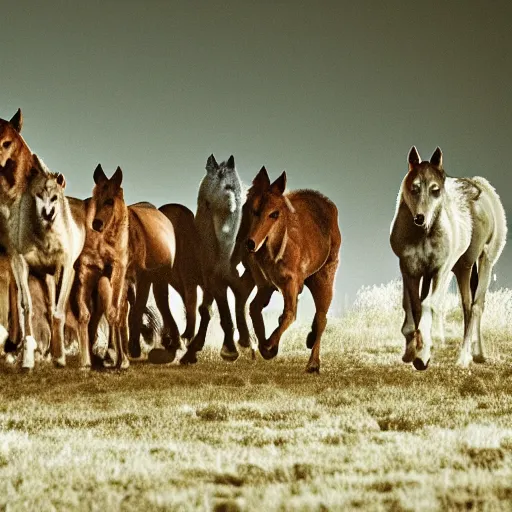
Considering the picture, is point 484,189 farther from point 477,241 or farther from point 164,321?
point 164,321

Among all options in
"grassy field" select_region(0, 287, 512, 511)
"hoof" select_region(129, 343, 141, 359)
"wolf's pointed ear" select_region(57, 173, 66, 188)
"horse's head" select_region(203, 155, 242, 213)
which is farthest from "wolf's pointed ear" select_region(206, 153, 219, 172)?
"grassy field" select_region(0, 287, 512, 511)

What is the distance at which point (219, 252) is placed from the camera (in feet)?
32.6

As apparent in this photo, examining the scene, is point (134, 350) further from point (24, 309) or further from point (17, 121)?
point (17, 121)

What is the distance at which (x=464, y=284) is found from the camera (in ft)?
33.5

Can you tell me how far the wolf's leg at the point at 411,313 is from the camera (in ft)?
28.3

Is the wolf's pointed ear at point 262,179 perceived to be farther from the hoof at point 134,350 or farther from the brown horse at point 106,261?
the hoof at point 134,350

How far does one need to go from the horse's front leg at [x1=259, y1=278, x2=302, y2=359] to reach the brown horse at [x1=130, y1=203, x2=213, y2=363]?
6.65 ft

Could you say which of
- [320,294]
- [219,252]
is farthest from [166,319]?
[320,294]

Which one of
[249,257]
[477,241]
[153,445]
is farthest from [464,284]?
[153,445]

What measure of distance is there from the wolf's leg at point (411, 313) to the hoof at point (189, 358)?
248cm

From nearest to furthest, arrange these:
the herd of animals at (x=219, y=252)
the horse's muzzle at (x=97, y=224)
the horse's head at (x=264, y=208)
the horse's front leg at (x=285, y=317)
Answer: the horse's front leg at (x=285, y=317) < the horse's head at (x=264, y=208) < the herd of animals at (x=219, y=252) < the horse's muzzle at (x=97, y=224)

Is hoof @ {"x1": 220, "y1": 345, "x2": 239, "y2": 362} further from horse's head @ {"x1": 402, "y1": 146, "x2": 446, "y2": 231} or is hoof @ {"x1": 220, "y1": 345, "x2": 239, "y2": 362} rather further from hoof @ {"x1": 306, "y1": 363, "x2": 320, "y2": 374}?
horse's head @ {"x1": 402, "y1": 146, "x2": 446, "y2": 231}

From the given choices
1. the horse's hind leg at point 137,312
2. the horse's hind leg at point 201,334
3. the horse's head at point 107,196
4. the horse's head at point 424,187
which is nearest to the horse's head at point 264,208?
the horse's head at point 424,187

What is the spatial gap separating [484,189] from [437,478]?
7158mm
